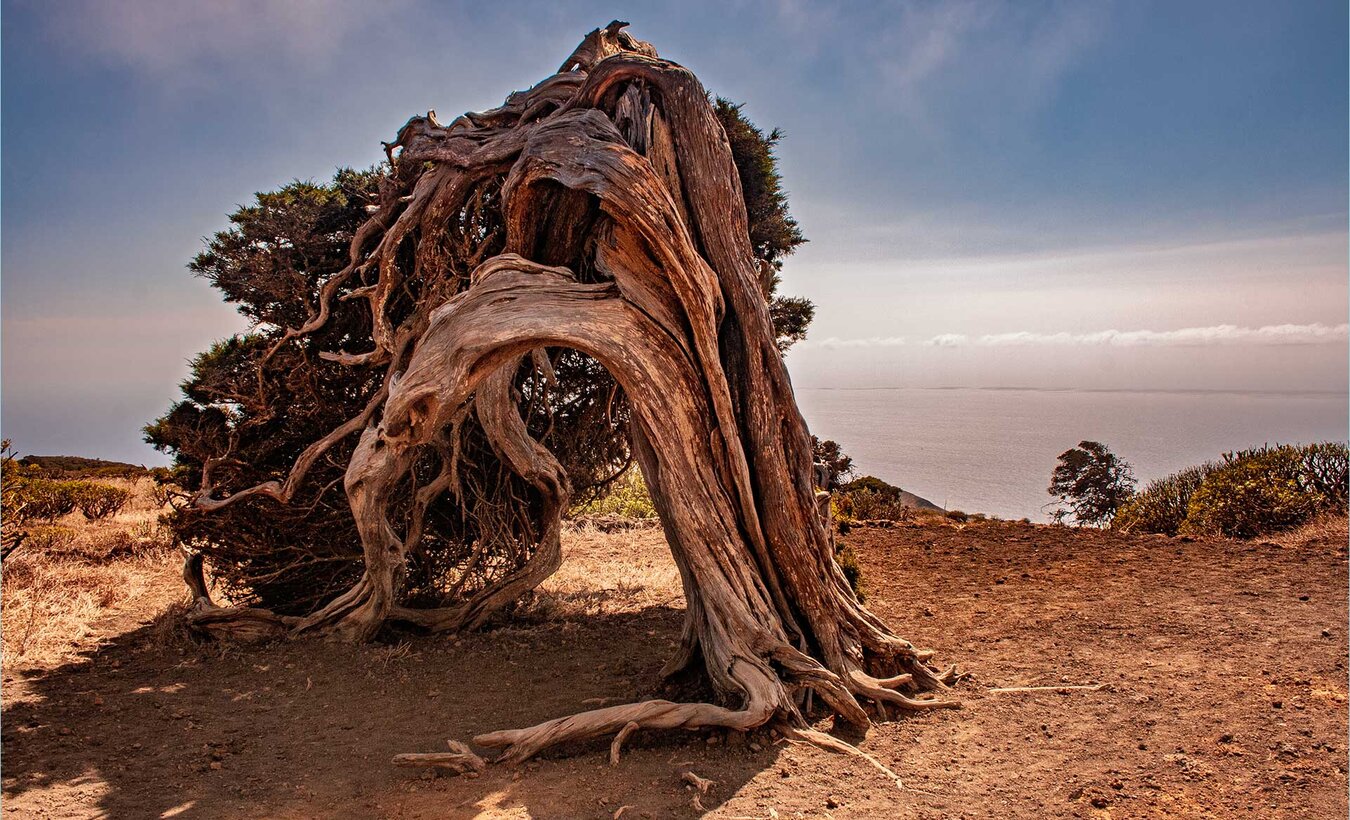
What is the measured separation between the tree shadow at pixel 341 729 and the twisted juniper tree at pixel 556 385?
288mm

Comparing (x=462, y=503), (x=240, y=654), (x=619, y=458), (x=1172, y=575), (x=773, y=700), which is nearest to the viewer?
(x=773, y=700)

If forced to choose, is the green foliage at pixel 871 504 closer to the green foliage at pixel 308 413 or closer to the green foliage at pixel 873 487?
the green foliage at pixel 873 487

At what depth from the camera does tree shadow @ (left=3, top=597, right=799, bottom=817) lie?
4164 millimetres

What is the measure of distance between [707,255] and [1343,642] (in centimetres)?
555

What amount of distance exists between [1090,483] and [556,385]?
14076 millimetres

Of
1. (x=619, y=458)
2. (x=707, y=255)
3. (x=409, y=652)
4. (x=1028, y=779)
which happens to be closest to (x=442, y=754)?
(x=409, y=652)

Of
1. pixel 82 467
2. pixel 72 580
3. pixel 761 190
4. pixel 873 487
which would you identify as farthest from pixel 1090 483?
pixel 82 467

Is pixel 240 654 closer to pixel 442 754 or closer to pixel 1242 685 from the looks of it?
pixel 442 754

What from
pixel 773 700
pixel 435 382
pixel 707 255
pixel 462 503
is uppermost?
pixel 707 255

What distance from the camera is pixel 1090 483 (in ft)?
57.3

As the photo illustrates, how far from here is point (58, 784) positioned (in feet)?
14.5

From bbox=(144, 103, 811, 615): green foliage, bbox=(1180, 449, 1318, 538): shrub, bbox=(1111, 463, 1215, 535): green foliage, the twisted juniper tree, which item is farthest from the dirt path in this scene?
bbox=(1111, 463, 1215, 535): green foliage

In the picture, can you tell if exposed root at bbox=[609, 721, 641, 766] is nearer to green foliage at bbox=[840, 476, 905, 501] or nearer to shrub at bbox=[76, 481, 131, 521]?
green foliage at bbox=[840, 476, 905, 501]

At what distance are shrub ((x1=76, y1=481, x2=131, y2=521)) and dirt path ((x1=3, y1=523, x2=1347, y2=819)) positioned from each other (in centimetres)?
530
